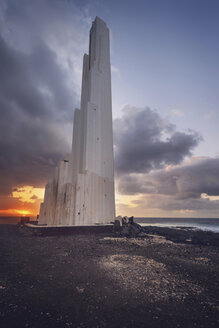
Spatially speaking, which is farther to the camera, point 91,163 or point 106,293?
point 91,163

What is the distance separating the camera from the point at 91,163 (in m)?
10.4

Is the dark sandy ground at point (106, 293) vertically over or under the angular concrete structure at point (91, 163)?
under

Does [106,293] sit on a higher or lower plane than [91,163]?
lower

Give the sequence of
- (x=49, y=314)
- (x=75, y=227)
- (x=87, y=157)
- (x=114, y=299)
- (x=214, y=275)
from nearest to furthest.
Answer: (x=49, y=314)
(x=114, y=299)
(x=214, y=275)
(x=75, y=227)
(x=87, y=157)

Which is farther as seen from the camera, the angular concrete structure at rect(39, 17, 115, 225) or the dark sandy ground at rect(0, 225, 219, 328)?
the angular concrete structure at rect(39, 17, 115, 225)

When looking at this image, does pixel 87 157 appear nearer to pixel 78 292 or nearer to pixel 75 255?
pixel 75 255

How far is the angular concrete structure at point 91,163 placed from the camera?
908cm

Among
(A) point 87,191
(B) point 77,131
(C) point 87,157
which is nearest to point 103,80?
(B) point 77,131

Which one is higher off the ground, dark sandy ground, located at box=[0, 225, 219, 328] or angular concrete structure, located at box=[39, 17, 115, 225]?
angular concrete structure, located at box=[39, 17, 115, 225]

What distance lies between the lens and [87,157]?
1030 centimetres

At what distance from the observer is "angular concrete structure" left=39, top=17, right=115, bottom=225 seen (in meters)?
9.08

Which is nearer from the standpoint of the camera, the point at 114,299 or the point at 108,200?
the point at 114,299

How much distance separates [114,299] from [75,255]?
234cm

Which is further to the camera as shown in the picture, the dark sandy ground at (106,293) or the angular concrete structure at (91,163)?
the angular concrete structure at (91,163)
